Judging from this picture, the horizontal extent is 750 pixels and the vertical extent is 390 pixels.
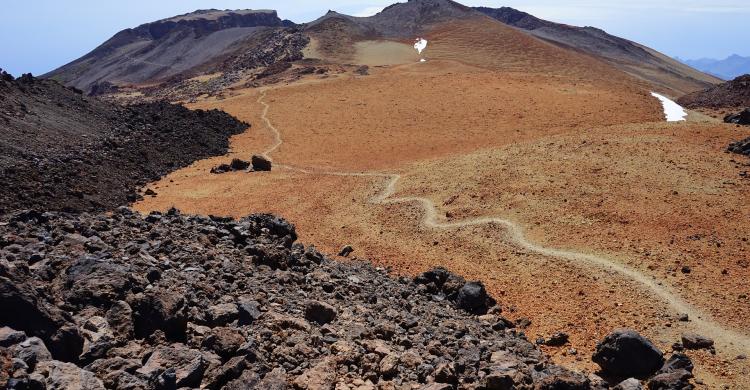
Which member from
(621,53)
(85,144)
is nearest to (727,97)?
(85,144)

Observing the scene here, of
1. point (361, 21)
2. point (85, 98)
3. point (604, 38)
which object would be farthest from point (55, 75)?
point (604, 38)

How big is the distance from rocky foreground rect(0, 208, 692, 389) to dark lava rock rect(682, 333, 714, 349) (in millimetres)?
1099

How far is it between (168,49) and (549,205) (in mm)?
103260

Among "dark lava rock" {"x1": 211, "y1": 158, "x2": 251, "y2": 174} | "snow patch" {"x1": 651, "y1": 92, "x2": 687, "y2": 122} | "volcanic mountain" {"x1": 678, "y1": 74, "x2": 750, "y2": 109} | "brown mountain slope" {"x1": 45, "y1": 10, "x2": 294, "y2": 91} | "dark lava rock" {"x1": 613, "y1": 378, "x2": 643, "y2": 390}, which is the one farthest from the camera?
"brown mountain slope" {"x1": 45, "y1": 10, "x2": 294, "y2": 91}

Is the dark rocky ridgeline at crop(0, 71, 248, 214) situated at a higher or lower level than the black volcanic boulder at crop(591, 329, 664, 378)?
higher

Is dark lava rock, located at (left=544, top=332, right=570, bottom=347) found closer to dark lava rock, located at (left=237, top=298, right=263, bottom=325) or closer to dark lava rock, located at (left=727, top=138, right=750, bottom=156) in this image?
dark lava rock, located at (left=237, top=298, right=263, bottom=325)

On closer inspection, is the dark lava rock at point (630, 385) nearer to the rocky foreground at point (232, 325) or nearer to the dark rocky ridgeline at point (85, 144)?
the rocky foreground at point (232, 325)

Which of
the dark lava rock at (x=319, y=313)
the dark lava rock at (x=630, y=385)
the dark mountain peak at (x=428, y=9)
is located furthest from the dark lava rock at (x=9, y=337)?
the dark mountain peak at (x=428, y=9)

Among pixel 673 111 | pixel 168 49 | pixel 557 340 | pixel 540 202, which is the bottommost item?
pixel 557 340

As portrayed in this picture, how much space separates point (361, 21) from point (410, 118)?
→ 5687cm

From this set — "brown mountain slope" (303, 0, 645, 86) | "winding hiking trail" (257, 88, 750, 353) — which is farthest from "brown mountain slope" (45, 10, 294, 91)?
"winding hiking trail" (257, 88, 750, 353)

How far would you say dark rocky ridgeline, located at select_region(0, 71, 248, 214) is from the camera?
21.6m

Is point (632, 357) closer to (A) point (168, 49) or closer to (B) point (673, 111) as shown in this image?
(B) point (673, 111)

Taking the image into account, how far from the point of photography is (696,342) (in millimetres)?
11570
